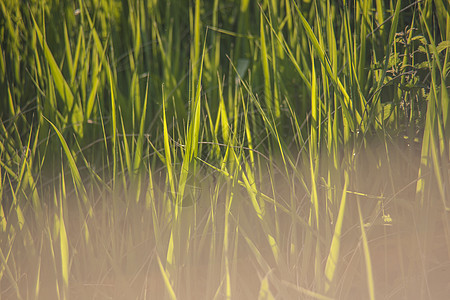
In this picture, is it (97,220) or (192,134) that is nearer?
A: (192,134)

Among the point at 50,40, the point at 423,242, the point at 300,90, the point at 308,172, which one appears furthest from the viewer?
the point at 50,40

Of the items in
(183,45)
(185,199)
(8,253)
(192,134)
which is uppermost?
(183,45)

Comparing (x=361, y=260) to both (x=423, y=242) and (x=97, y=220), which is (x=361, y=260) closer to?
(x=423, y=242)

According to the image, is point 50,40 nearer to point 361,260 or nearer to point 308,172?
point 308,172

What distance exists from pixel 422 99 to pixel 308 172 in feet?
0.72

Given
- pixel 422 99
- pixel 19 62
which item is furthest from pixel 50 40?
pixel 422 99

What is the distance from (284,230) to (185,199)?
0.57ft

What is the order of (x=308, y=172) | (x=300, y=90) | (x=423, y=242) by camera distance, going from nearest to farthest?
(x=423, y=242), (x=308, y=172), (x=300, y=90)

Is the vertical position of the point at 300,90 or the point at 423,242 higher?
the point at 300,90

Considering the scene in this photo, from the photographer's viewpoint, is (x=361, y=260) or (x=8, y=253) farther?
(x=8, y=253)

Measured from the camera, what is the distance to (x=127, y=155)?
772mm

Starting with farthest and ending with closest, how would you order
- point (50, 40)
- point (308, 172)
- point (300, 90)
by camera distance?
point (50, 40) < point (300, 90) < point (308, 172)

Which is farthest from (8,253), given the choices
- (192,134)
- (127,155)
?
(192,134)

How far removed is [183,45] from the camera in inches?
45.7
